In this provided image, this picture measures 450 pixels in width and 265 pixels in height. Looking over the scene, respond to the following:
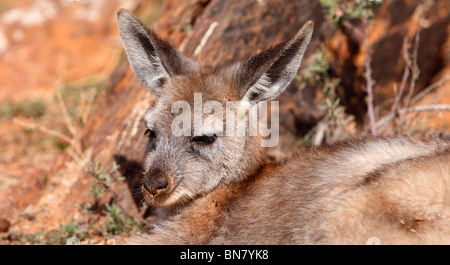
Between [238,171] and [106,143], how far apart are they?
2.41m

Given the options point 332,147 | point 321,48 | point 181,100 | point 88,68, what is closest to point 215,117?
point 181,100

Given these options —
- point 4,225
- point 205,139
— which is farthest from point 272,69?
point 4,225

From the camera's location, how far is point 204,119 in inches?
166

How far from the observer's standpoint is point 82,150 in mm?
6578

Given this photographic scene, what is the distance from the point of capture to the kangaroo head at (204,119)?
13.6 feet

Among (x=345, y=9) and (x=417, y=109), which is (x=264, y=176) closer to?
(x=345, y=9)

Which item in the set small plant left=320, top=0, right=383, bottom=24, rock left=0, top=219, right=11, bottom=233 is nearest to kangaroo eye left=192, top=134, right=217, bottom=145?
small plant left=320, top=0, right=383, bottom=24

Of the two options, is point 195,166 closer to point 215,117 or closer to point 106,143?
point 215,117

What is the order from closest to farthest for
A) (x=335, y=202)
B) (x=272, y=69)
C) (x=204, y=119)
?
(x=335, y=202) < (x=204, y=119) < (x=272, y=69)

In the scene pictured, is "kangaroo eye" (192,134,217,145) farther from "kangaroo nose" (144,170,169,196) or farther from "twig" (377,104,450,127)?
"twig" (377,104,450,127)

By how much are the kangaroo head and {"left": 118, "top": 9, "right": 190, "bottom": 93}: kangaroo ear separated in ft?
0.03

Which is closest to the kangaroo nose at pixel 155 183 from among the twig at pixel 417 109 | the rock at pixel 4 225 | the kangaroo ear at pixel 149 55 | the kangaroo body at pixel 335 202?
the kangaroo body at pixel 335 202

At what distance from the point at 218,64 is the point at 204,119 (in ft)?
6.30

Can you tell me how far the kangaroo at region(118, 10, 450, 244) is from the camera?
3.22 metres
